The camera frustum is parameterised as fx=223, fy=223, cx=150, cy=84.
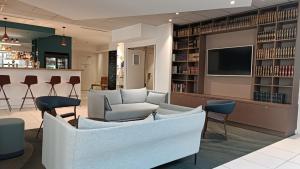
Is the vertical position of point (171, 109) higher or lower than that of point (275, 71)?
lower

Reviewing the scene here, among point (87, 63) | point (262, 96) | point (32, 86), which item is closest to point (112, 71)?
point (87, 63)

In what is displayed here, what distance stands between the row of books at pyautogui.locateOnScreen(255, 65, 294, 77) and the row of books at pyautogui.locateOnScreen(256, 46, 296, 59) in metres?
0.23

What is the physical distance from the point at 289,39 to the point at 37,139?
5259mm

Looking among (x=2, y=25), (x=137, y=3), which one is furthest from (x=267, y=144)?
(x=2, y=25)

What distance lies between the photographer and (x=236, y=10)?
5316 millimetres

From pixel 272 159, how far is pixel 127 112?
9.10 feet

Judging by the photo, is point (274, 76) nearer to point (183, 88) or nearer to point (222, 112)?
point (222, 112)

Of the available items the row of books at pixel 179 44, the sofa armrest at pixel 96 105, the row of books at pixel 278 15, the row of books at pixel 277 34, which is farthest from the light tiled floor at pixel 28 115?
the row of books at pixel 278 15

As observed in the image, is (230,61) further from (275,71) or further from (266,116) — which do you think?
(266,116)

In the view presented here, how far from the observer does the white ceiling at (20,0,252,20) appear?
162 inches

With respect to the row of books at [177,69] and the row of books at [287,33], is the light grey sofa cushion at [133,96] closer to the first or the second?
the row of books at [177,69]

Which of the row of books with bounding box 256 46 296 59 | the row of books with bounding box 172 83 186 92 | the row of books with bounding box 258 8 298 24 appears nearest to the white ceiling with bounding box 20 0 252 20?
the row of books with bounding box 258 8 298 24

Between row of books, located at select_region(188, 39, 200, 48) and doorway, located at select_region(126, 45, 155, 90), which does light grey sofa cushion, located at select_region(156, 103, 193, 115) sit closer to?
row of books, located at select_region(188, 39, 200, 48)

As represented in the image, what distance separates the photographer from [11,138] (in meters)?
3.04
